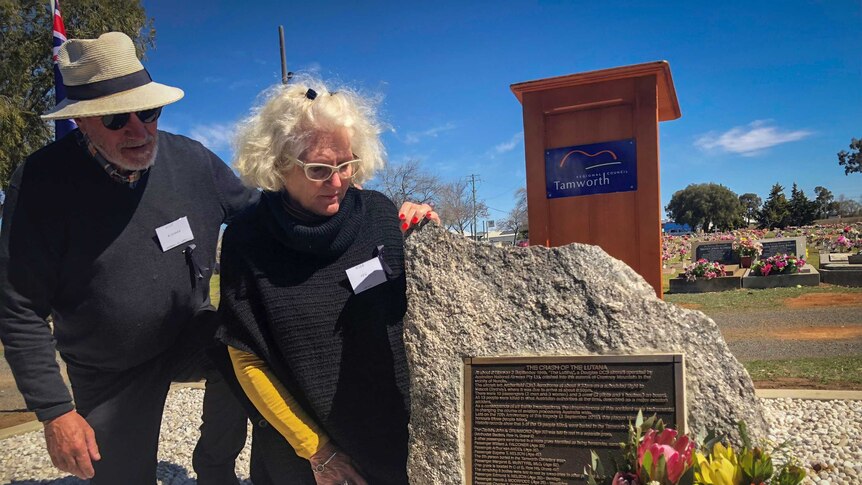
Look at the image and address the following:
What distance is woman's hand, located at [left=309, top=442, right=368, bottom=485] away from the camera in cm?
230

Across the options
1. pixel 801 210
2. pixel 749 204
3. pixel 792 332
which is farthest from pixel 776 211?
pixel 792 332

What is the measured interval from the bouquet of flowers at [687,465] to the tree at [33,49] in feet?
50.2

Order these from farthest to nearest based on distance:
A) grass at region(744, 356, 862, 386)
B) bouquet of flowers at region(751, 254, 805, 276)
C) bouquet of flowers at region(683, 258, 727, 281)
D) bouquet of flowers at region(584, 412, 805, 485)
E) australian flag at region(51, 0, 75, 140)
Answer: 1. bouquet of flowers at region(683, 258, 727, 281)
2. bouquet of flowers at region(751, 254, 805, 276)
3. grass at region(744, 356, 862, 386)
4. australian flag at region(51, 0, 75, 140)
5. bouquet of flowers at region(584, 412, 805, 485)

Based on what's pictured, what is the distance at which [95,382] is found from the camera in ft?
8.95

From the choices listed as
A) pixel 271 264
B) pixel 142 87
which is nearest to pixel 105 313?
pixel 271 264

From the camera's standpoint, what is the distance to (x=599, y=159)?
13.1 ft

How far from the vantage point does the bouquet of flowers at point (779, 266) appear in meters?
11.3

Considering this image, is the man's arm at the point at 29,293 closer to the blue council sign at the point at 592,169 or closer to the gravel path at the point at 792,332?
the blue council sign at the point at 592,169

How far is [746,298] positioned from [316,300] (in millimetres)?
9915

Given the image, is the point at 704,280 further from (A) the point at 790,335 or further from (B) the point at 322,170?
(B) the point at 322,170

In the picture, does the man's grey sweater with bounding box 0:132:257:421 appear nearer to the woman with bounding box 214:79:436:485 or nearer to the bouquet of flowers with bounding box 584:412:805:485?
the woman with bounding box 214:79:436:485

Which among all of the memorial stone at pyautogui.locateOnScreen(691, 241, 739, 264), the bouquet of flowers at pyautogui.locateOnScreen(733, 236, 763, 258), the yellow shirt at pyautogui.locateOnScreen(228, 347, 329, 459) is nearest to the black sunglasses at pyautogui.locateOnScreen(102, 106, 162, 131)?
the yellow shirt at pyautogui.locateOnScreen(228, 347, 329, 459)

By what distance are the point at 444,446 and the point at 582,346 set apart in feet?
2.30

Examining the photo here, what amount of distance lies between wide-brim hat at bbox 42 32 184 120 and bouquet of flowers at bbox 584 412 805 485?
237 centimetres
